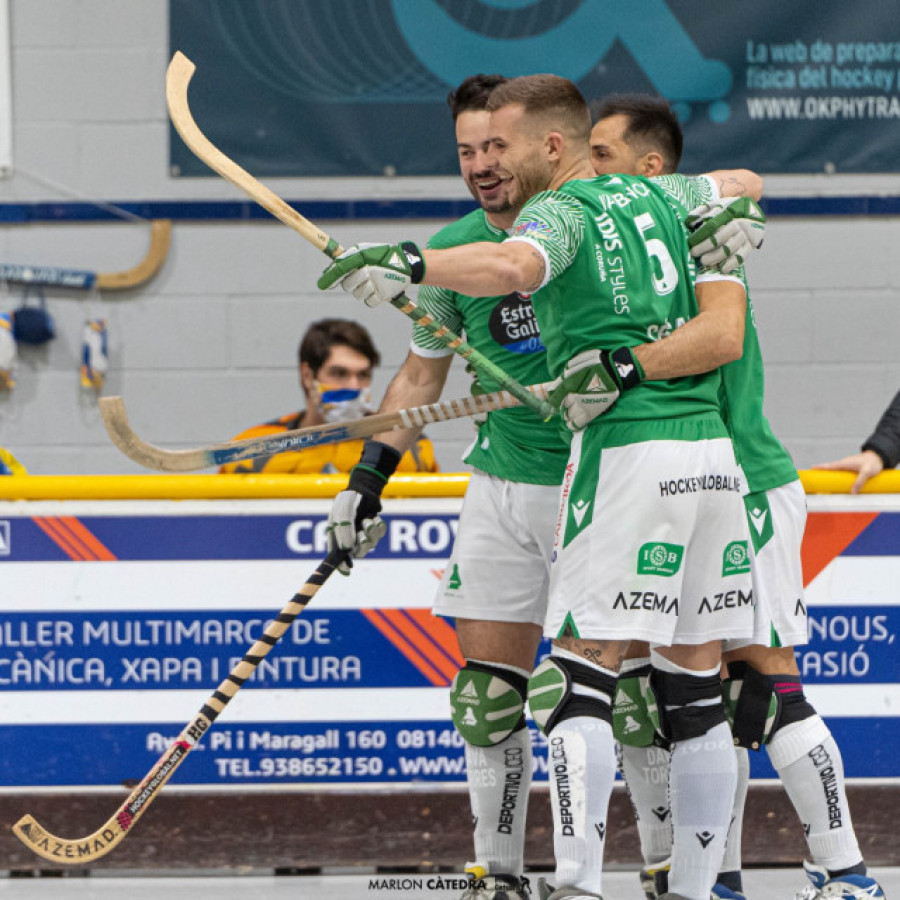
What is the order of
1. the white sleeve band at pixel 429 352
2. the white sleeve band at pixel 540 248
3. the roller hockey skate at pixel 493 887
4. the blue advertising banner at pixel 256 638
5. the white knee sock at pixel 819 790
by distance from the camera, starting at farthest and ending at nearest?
the blue advertising banner at pixel 256 638 < the white sleeve band at pixel 429 352 < the roller hockey skate at pixel 493 887 < the white knee sock at pixel 819 790 < the white sleeve band at pixel 540 248

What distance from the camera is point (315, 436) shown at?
267cm

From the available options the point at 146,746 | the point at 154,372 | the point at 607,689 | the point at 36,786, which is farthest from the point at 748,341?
the point at 154,372

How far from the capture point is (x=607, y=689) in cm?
235

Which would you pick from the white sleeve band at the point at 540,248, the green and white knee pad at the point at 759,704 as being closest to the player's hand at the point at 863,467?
the green and white knee pad at the point at 759,704

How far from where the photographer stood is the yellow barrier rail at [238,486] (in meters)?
3.07

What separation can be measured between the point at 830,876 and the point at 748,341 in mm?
1001

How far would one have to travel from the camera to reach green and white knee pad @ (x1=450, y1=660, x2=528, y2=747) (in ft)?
8.79

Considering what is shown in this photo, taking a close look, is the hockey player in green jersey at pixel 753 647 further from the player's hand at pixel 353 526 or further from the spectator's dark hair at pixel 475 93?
the player's hand at pixel 353 526

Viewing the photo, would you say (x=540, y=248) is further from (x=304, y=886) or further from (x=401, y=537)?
(x=304, y=886)

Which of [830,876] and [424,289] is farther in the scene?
[424,289]

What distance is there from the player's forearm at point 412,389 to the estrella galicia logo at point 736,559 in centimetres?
76

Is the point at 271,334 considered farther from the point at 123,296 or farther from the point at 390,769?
the point at 390,769

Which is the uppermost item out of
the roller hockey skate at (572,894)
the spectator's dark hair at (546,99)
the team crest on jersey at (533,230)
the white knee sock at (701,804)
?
the spectator's dark hair at (546,99)

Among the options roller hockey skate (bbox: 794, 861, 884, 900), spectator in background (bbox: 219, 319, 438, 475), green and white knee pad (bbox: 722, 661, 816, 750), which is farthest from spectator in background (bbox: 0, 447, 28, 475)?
roller hockey skate (bbox: 794, 861, 884, 900)
